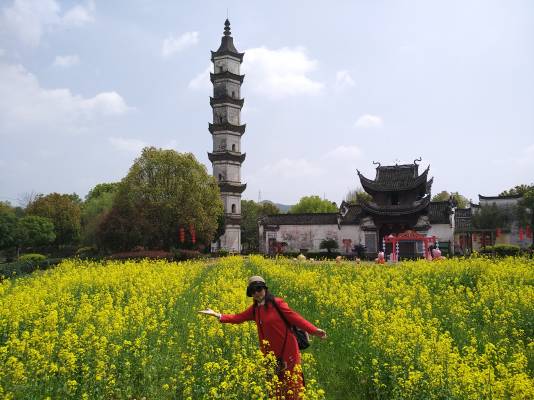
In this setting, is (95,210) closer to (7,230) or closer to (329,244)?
A: (7,230)

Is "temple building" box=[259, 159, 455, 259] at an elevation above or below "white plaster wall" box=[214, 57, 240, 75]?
below

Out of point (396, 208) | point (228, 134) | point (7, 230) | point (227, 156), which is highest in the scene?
point (228, 134)

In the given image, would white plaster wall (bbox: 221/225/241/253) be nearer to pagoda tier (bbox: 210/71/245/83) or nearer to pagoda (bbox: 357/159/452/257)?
pagoda (bbox: 357/159/452/257)

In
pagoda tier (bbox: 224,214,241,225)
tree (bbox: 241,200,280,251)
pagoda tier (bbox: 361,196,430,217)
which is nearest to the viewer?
pagoda tier (bbox: 361,196,430,217)

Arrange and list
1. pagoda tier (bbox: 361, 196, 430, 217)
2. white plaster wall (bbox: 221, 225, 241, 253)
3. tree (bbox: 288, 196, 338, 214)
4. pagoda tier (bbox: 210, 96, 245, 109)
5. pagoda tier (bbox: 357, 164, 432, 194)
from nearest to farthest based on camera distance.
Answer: pagoda tier (bbox: 361, 196, 430, 217), pagoda tier (bbox: 357, 164, 432, 194), white plaster wall (bbox: 221, 225, 241, 253), pagoda tier (bbox: 210, 96, 245, 109), tree (bbox: 288, 196, 338, 214)

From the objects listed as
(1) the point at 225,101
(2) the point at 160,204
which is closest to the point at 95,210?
(1) the point at 225,101

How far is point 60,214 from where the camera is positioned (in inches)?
2409

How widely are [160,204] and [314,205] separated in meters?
41.3

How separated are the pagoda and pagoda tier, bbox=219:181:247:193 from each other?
13625 mm

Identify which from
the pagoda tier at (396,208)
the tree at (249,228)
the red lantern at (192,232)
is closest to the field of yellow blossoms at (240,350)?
the red lantern at (192,232)

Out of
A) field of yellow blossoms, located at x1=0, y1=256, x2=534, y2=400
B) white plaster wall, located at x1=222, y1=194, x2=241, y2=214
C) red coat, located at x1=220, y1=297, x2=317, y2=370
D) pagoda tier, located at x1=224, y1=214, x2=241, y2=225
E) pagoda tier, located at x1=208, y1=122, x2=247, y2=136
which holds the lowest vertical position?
field of yellow blossoms, located at x1=0, y1=256, x2=534, y2=400

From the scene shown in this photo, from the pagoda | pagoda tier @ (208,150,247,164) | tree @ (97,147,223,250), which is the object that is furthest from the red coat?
pagoda tier @ (208,150,247,164)

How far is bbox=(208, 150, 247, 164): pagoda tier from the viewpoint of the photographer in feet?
167

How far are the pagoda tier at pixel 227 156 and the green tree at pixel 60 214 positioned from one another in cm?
2206
